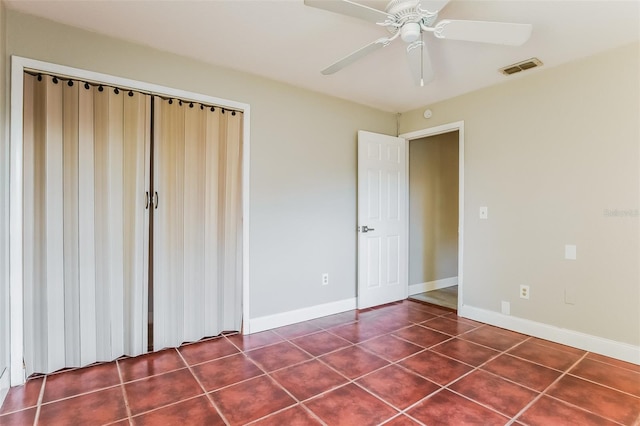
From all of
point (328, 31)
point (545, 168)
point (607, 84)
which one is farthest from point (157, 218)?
point (607, 84)

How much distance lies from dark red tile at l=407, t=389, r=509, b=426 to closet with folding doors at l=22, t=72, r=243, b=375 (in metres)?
1.77

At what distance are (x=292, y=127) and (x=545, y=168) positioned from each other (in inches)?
92.2

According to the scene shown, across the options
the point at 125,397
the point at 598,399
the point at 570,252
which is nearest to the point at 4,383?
the point at 125,397

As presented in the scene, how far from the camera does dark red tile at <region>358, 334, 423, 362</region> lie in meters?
2.58

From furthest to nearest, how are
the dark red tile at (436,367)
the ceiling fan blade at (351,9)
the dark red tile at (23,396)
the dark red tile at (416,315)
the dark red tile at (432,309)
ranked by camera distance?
1. the dark red tile at (432,309)
2. the dark red tile at (416,315)
3. the dark red tile at (436,367)
4. the dark red tile at (23,396)
5. the ceiling fan blade at (351,9)

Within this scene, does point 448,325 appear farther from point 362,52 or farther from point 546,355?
point 362,52

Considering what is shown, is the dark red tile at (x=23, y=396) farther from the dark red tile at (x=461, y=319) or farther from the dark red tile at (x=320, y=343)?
the dark red tile at (x=461, y=319)

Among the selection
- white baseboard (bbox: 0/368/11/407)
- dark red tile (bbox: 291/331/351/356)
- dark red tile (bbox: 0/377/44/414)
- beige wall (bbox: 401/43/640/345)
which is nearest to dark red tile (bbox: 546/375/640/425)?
beige wall (bbox: 401/43/640/345)

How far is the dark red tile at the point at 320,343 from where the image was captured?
106 inches

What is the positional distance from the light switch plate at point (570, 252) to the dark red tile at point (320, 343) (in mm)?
1986

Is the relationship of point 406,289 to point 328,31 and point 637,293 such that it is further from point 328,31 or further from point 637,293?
point 328,31

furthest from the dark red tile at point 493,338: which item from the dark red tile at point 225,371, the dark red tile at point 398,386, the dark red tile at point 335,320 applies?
the dark red tile at point 225,371

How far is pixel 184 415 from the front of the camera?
1831 millimetres

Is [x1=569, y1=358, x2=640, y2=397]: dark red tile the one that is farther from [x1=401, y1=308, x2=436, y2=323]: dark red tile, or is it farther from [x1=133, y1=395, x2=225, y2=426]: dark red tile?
[x1=133, y1=395, x2=225, y2=426]: dark red tile
